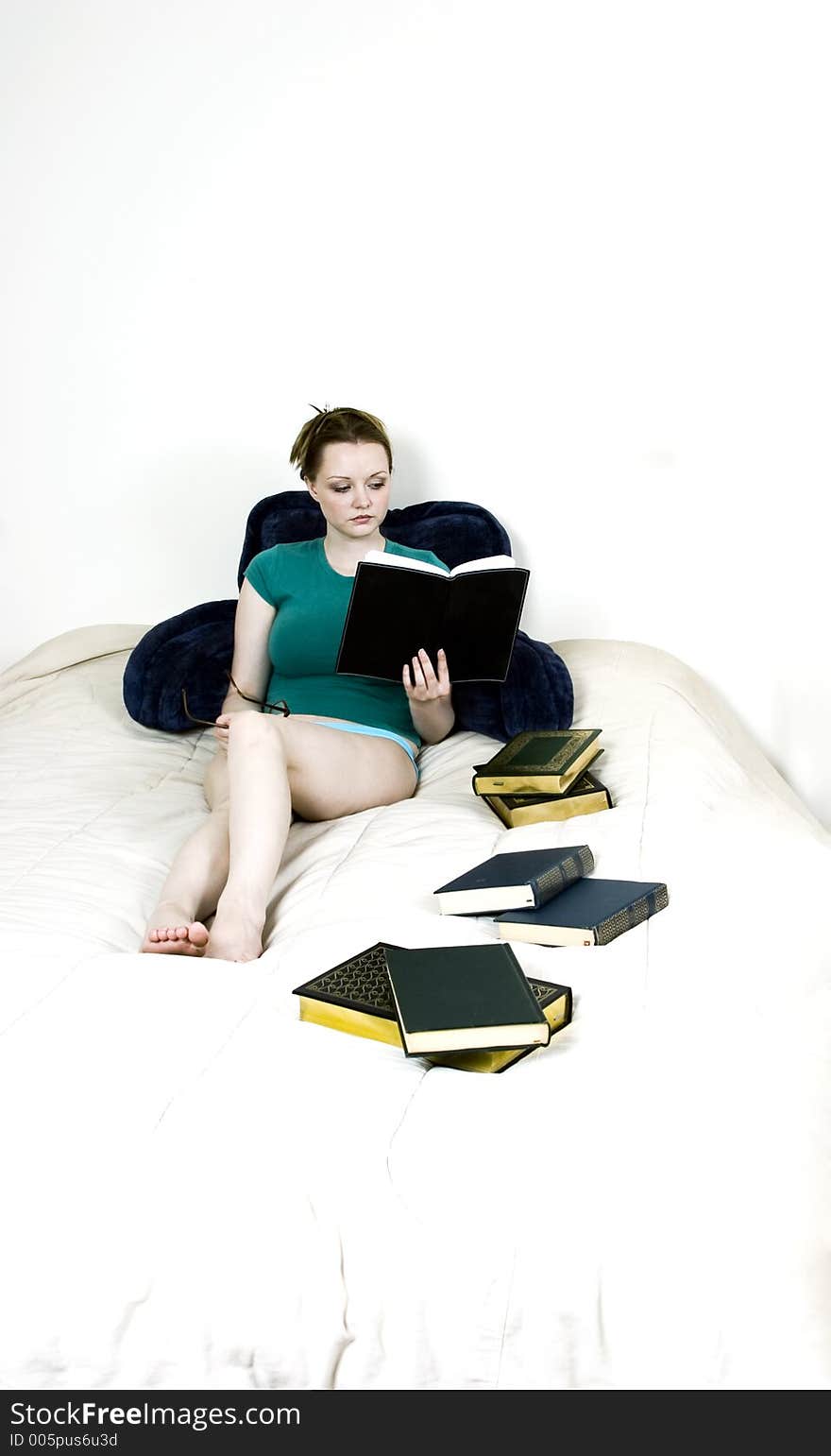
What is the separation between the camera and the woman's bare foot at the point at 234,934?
4.59 ft

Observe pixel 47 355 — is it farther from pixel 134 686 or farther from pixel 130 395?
pixel 134 686

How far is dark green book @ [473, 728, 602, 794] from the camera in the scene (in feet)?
5.79

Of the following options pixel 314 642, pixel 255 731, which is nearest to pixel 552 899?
pixel 255 731

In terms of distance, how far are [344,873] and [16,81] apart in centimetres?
230

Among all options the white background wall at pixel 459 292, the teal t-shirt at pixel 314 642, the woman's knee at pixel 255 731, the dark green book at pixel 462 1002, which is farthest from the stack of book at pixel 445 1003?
the white background wall at pixel 459 292

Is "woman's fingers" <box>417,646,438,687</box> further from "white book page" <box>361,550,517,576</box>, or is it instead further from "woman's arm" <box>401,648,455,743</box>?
"white book page" <box>361,550,517,576</box>

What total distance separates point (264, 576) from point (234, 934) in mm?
930

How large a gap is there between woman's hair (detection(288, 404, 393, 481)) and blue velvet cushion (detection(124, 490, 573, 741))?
0.38 meters

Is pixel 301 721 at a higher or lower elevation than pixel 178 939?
higher

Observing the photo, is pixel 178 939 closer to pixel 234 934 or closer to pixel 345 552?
pixel 234 934

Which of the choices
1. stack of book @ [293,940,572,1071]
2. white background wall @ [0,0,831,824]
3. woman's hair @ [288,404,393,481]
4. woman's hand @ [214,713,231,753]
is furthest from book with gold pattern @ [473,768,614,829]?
white background wall @ [0,0,831,824]

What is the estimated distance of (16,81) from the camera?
2838mm

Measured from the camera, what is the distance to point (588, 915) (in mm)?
1288
